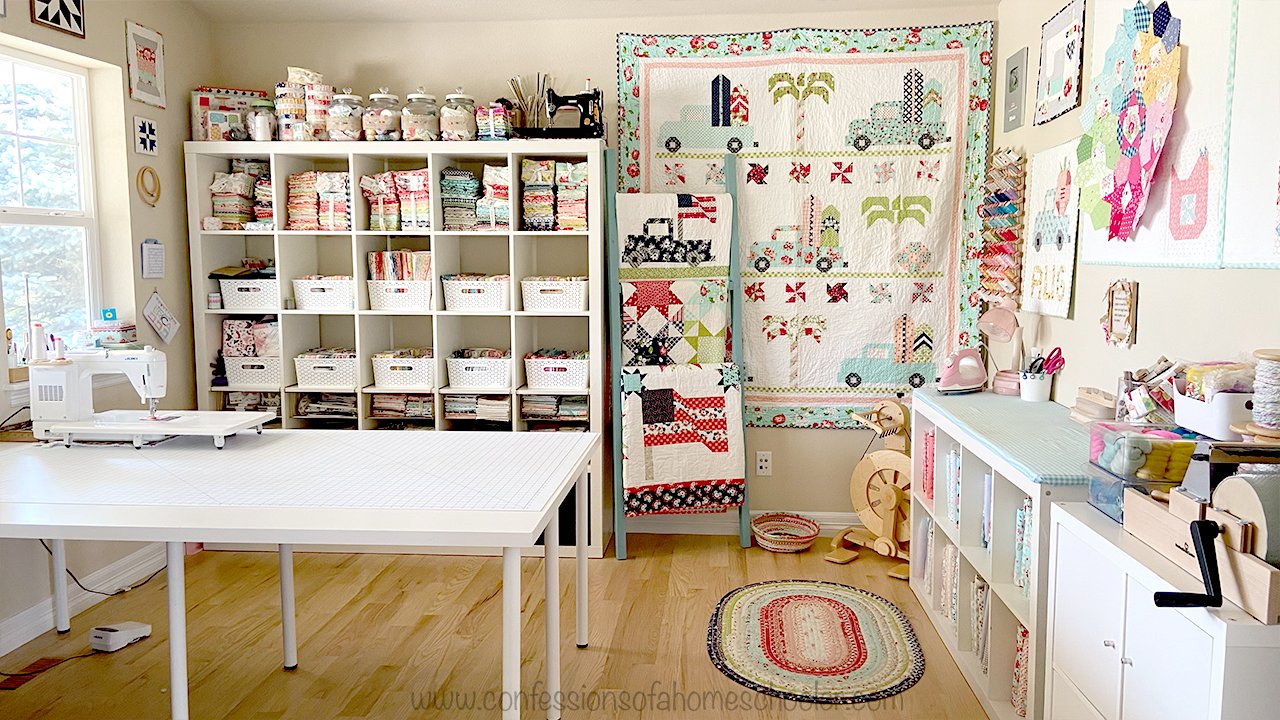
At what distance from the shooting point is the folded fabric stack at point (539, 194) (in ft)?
12.6

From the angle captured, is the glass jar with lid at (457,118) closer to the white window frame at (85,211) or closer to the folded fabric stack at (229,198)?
the folded fabric stack at (229,198)

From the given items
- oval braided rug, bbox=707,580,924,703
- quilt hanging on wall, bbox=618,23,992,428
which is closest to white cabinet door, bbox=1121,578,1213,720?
oval braided rug, bbox=707,580,924,703

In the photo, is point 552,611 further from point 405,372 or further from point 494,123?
point 494,123

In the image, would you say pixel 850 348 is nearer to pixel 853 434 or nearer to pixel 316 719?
pixel 853 434

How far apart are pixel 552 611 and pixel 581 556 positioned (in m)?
0.46

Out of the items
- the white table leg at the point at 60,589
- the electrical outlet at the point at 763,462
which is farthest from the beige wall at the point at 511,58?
the white table leg at the point at 60,589

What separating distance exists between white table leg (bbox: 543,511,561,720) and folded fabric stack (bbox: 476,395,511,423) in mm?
1589

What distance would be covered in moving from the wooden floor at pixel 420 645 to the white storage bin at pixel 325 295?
1.08 m

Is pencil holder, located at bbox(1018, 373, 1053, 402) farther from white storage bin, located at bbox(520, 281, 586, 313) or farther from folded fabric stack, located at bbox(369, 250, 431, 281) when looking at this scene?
folded fabric stack, located at bbox(369, 250, 431, 281)

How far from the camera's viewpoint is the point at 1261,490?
1.35 meters

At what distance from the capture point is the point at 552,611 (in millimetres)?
2385

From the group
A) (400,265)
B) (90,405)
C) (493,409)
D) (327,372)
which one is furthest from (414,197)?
(90,405)

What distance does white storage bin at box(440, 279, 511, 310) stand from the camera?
3.89 meters

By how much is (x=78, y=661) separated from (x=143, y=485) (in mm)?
1134
